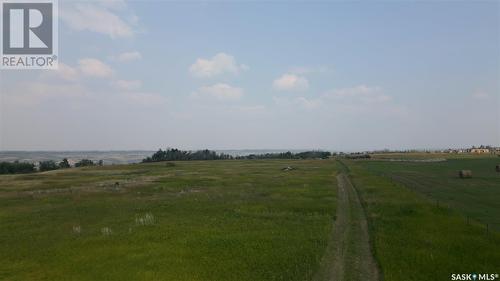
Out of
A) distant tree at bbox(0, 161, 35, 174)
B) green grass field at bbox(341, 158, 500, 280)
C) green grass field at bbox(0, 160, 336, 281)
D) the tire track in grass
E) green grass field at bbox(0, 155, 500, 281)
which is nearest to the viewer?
the tire track in grass

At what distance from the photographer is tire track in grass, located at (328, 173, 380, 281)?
1688 cm

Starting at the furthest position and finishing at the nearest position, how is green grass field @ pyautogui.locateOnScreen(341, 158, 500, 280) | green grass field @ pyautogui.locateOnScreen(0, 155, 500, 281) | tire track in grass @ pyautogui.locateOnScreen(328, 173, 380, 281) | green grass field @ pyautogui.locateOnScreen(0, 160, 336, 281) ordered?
green grass field @ pyautogui.locateOnScreen(0, 160, 336, 281)
green grass field @ pyautogui.locateOnScreen(0, 155, 500, 281)
green grass field @ pyautogui.locateOnScreen(341, 158, 500, 280)
tire track in grass @ pyautogui.locateOnScreen(328, 173, 380, 281)

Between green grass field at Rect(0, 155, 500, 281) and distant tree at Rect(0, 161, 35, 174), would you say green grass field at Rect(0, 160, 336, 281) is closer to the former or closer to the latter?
green grass field at Rect(0, 155, 500, 281)

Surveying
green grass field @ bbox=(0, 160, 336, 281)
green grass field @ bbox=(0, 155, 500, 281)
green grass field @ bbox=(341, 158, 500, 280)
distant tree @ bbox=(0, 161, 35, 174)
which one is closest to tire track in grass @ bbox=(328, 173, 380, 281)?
green grass field @ bbox=(0, 155, 500, 281)

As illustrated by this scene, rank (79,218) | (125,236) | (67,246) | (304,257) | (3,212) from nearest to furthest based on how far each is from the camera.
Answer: (304,257), (67,246), (125,236), (79,218), (3,212)

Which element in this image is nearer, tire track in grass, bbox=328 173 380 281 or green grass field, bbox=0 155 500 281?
tire track in grass, bbox=328 173 380 281

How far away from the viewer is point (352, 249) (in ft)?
68.5

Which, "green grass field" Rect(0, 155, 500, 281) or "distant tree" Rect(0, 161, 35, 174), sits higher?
"distant tree" Rect(0, 161, 35, 174)

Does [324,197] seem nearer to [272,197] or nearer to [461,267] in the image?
[272,197]

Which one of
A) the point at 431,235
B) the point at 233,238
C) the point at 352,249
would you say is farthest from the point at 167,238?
the point at 431,235

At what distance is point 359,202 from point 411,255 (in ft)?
61.0

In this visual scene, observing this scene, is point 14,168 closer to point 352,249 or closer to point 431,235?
point 352,249

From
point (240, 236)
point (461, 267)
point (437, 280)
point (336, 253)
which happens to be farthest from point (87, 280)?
point (461, 267)

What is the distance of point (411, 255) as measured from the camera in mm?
19719
